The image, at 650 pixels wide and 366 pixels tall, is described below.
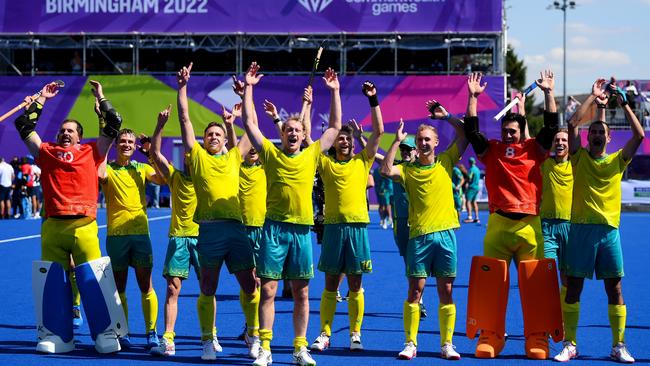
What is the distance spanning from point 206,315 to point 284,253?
887mm

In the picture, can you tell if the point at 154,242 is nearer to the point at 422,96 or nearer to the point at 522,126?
the point at 522,126

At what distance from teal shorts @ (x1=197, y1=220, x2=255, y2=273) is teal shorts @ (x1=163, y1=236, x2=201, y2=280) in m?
0.36

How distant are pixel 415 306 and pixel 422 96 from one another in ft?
94.7

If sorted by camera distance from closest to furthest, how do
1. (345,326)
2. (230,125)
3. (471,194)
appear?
(230,125) → (345,326) → (471,194)

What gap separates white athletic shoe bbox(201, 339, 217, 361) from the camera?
8.22 m

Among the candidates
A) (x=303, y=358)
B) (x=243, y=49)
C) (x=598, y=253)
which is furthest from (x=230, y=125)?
(x=243, y=49)

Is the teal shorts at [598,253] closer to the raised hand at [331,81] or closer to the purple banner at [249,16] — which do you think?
the raised hand at [331,81]

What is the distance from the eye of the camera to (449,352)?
8.34 meters

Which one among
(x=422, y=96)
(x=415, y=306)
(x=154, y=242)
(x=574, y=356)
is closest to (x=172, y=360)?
(x=415, y=306)

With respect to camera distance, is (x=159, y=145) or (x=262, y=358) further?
(x=159, y=145)

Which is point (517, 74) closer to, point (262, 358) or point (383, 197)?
point (383, 197)

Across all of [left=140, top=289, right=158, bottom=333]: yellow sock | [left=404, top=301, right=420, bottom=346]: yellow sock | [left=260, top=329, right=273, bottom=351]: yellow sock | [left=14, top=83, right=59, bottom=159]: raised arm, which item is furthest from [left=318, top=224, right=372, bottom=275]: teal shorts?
[left=14, top=83, right=59, bottom=159]: raised arm

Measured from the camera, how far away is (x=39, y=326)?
8.73 m

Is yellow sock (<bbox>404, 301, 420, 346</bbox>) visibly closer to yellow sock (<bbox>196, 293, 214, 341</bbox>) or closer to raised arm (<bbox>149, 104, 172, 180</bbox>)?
yellow sock (<bbox>196, 293, 214, 341</bbox>)
